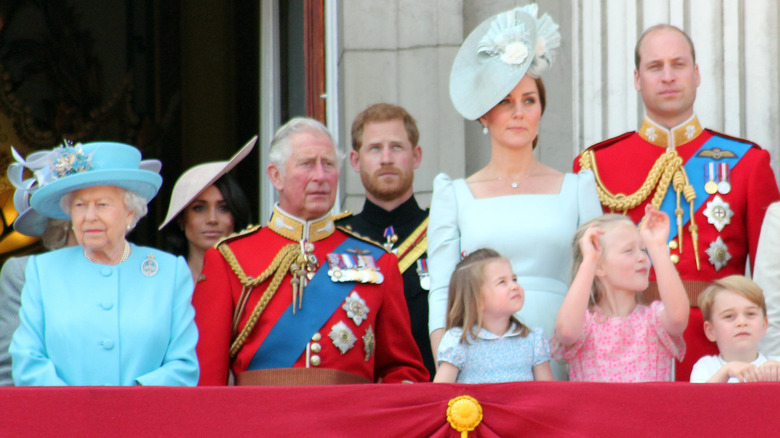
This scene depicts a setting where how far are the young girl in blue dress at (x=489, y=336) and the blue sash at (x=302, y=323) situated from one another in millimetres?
584

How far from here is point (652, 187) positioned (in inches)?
185

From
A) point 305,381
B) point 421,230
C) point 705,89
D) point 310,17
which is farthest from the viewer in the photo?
point 310,17

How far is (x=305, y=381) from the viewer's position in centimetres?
429

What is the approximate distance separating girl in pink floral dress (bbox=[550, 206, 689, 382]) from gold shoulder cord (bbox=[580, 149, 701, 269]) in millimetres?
551

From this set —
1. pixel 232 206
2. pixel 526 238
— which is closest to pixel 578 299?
pixel 526 238

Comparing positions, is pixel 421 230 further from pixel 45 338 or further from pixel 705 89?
A: pixel 45 338

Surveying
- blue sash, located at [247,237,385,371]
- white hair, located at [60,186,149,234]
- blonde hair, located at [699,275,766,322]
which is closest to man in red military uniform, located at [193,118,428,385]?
blue sash, located at [247,237,385,371]

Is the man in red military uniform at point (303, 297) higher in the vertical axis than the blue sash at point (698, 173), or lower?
lower

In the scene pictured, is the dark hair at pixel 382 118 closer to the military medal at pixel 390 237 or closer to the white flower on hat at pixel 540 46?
the military medal at pixel 390 237

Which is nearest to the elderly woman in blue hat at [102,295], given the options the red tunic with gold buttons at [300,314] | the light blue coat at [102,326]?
the light blue coat at [102,326]

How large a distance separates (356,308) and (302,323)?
174 millimetres

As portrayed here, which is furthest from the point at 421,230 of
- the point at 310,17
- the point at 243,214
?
the point at 310,17

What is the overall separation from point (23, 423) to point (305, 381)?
0.98 m

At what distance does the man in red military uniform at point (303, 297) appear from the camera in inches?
174
